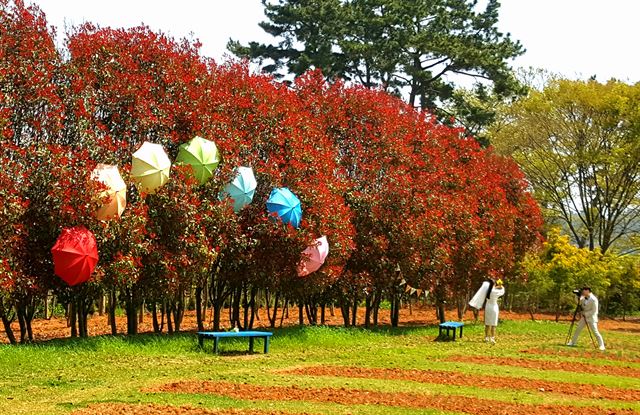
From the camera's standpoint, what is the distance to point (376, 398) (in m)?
11.8

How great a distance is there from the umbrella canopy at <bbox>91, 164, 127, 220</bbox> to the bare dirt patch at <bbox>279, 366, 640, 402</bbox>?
4746mm

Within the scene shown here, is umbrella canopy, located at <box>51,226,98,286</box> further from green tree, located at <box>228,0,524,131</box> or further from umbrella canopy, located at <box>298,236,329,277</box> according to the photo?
green tree, located at <box>228,0,524,131</box>

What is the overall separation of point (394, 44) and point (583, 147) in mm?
11253

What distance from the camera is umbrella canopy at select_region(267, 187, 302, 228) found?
2016 cm

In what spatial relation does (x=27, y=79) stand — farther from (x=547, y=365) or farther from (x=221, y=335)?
(x=547, y=365)

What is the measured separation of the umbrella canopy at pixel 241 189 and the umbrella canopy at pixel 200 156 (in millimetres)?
925

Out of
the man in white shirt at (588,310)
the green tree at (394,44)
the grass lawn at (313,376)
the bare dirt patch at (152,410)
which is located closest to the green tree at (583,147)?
the green tree at (394,44)

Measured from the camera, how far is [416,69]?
43.7 metres

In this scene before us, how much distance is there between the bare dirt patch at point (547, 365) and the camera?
17094 mm

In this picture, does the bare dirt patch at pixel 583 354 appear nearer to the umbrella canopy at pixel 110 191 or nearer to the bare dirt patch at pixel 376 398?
the bare dirt patch at pixel 376 398

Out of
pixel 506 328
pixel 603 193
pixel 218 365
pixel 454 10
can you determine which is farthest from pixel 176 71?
pixel 603 193

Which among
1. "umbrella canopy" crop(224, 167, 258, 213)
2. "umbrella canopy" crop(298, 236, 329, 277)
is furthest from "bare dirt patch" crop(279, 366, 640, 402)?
"umbrella canopy" crop(298, 236, 329, 277)

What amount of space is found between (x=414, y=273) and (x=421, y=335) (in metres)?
2.36

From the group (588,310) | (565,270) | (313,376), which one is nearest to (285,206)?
(313,376)
